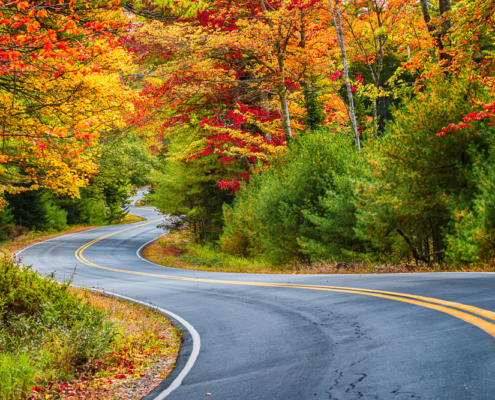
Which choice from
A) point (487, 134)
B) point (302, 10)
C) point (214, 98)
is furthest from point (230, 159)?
point (487, 134)

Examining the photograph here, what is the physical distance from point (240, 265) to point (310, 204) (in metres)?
5.65

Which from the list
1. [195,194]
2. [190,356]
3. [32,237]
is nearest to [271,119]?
[195,194]

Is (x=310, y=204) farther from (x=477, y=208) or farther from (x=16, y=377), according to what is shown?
(x=16, y=377)

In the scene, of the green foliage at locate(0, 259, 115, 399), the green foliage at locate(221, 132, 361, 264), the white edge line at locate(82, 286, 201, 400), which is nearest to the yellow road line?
the white edge line at locate(82, 286, 201, 400)

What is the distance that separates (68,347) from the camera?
20.4 ft

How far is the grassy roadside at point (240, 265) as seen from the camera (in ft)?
39.2

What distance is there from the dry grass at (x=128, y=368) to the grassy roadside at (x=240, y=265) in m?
7.11

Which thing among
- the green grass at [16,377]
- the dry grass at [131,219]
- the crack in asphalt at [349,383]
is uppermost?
the dry grass at [131,219]

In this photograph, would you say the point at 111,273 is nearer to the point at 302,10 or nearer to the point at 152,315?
the point at 152,315

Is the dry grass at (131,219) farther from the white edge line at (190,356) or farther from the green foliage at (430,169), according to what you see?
the green foliage at (430,169)

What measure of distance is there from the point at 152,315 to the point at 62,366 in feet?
12.5

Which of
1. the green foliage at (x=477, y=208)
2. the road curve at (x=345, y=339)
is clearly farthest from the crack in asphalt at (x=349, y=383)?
the green foliage at (x=477, y=208)

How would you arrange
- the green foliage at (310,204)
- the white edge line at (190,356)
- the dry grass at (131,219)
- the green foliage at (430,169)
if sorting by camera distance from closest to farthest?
the white edge line at (190,356) → the green foliage at (430,169) → the green foliage at (310,204) → the dry grass at (131,219)

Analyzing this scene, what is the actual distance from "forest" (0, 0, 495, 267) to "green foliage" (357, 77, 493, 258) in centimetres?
4
